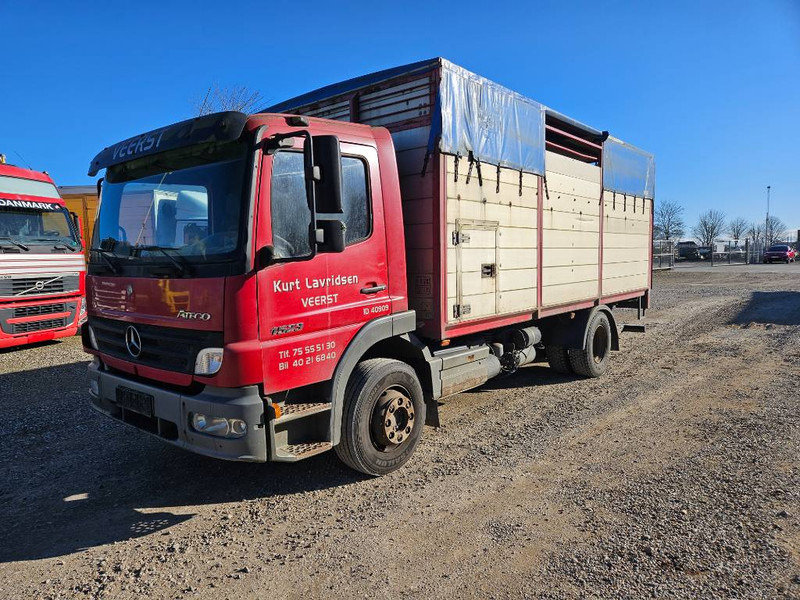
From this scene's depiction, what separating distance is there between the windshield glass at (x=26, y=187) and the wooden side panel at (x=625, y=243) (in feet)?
30.7

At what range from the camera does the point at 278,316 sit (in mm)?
3566

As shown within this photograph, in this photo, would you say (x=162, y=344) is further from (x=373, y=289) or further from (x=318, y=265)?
(x=373, y=289)

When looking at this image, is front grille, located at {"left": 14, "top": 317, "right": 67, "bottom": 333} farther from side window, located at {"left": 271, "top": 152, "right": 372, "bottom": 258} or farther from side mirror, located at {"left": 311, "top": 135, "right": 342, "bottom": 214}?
side mirror, located at {"left": 311, "top": 135, "right": 342, "bottom": 214}

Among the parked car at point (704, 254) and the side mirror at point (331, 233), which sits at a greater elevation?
the side mirror at point (331, 233)

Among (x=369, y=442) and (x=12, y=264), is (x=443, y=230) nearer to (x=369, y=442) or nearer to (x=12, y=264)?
(x=369, y=442)

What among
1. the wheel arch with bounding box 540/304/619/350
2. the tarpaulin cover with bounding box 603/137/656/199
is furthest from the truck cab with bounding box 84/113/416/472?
the tarpaulin cover with bounding box 603/137/656/199

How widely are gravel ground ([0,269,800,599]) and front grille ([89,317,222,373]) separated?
1038mm

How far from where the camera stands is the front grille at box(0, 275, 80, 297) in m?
8.66

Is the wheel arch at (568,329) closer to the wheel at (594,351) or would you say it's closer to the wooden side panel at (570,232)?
the wheel at (594,351)

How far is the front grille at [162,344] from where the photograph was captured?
11.5 ft

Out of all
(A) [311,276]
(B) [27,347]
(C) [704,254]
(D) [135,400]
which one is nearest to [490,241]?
(A) [311,276]

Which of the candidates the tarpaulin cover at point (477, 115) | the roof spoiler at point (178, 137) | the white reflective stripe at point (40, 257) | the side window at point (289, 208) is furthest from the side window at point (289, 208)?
the white reflective stripe at point (40, 257)

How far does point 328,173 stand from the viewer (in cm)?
357

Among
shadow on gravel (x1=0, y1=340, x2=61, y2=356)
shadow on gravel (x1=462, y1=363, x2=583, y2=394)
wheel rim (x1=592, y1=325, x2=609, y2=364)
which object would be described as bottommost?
shadow on gravel (x1=462, y1=363, x2=583, y2=394)
